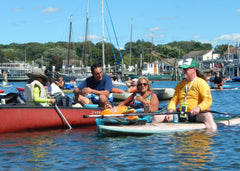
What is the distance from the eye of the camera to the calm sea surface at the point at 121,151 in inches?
284

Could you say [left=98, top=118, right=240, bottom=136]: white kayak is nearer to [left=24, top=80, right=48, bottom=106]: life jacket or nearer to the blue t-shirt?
the blue t-shirt

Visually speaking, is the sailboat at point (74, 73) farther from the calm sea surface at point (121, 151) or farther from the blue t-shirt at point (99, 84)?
the calm sea surface at point (121, 151)

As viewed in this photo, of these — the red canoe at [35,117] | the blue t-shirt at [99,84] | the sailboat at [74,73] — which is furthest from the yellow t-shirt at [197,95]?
the sailboat at [74,73]

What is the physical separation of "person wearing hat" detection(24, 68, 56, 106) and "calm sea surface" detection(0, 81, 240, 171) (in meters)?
0.90

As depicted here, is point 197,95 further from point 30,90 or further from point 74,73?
point 74,73

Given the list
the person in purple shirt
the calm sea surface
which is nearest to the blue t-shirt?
the person in purple shirt

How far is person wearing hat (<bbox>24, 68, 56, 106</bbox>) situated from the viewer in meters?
10.8

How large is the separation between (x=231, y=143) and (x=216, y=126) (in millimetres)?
1185

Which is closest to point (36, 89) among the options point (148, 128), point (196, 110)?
point (148, 128)

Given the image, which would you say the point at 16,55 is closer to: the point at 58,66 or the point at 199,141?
the point at 58,66

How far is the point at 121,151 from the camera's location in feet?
27.1

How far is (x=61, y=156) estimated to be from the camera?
26.2 feet

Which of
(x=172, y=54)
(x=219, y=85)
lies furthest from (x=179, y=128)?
(x=172, y=54)

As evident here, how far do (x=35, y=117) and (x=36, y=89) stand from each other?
73 cm
